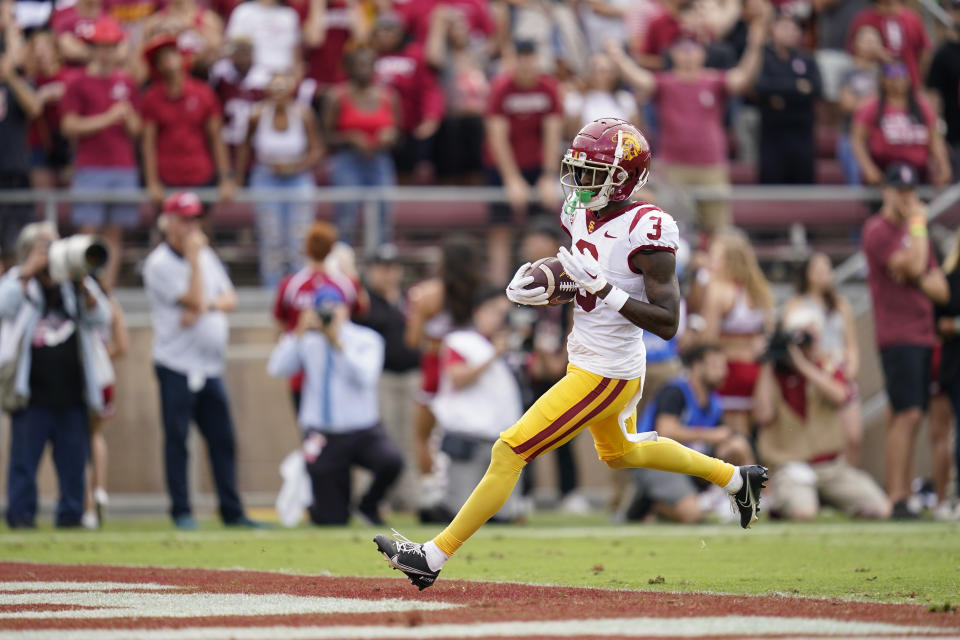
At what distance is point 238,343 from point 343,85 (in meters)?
2.52

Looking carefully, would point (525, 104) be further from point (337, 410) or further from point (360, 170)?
point (337, 410)

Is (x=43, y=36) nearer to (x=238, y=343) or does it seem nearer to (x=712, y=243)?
(x=238, y=343)

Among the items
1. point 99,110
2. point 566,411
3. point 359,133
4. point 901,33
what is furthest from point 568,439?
point 901,33

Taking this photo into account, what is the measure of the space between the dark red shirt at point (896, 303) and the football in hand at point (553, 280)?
17.2 feet

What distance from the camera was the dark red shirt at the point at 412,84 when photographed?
13.8m

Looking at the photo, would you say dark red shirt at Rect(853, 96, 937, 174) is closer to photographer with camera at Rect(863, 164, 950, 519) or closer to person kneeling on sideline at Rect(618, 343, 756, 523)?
photographer with camera at Rect(863, 164, 950, 519)

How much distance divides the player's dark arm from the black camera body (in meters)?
5.42

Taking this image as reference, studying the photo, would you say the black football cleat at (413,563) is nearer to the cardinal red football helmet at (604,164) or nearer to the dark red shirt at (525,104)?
the cardinal red football helmet at (604,164)

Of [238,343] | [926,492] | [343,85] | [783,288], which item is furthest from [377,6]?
[926,492]

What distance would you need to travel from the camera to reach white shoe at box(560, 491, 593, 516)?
1234 cm

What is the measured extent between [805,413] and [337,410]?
12.1 ft

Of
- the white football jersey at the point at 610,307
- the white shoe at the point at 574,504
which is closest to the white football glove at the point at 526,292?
the white football jersey at the point at 610,307

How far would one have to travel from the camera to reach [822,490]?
1152cm

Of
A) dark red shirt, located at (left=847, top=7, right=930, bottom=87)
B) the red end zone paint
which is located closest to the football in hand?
the red end zone paint
